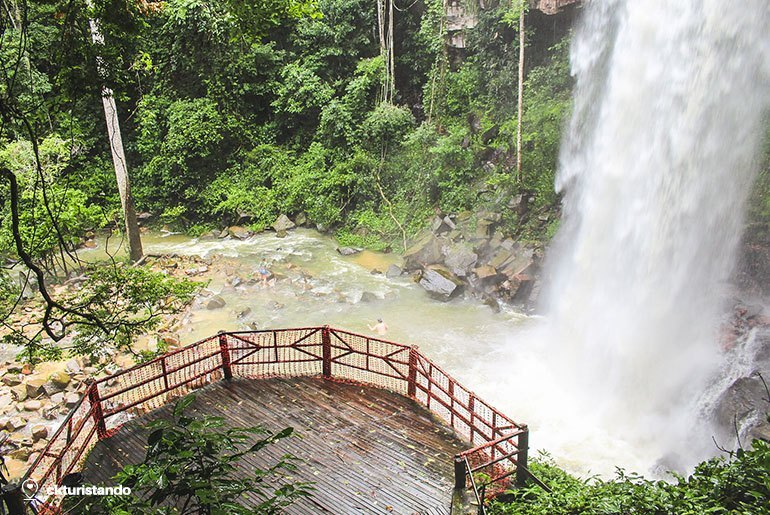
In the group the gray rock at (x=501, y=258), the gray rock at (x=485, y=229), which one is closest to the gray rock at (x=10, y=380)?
the gray rock at (x=501, y=258)

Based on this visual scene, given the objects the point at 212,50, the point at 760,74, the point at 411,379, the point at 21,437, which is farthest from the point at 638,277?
the point at 212,50

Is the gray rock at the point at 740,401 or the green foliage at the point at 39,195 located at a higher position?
the green foliage at the point at 39,195

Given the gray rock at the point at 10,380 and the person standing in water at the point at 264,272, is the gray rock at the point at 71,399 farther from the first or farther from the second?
the person standing in water at the point at 264,272

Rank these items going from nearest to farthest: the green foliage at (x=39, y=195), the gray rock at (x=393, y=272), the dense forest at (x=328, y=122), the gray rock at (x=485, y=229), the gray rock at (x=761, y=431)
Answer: the gray rock at (x=761, y=431) < the green foliage at (x=39, y=195) < the gray rock at (x=485, y=229) < the gray rock at (x=393, y=272) < the dense forest at (x=328, y=122)

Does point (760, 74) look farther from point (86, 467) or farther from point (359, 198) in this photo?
point (86, 467)

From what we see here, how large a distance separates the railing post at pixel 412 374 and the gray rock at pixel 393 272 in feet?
33.7

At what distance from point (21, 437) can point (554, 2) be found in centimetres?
1983

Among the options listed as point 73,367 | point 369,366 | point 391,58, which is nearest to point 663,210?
point 369,366

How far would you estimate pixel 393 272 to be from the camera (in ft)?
63.5

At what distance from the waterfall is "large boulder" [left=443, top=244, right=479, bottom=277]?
3052 mm

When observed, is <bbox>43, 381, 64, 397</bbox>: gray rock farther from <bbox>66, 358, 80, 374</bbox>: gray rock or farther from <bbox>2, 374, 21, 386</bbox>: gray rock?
<bbox>2, 374, 21, 386</bbox>: gray rock

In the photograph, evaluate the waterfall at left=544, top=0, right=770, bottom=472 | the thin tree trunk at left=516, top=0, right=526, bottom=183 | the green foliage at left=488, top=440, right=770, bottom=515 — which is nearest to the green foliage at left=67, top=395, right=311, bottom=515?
the green foliage at left=488, top=440, right=770, bottom=515

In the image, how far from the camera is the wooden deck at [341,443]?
6.99m

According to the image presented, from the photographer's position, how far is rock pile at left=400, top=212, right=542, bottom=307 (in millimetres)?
17312
